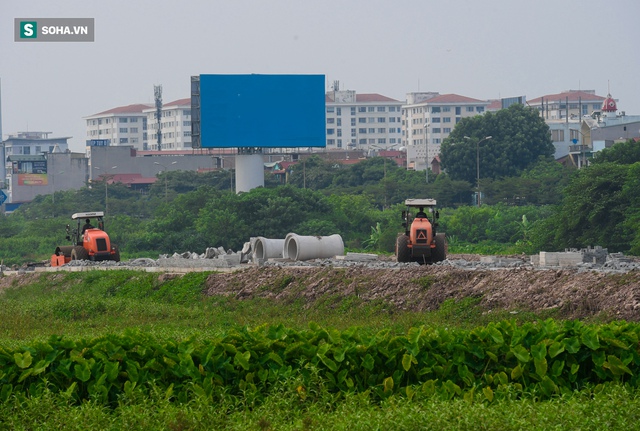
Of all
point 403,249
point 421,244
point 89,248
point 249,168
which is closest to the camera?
point 421,244

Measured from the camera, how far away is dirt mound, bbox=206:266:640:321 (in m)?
20.8

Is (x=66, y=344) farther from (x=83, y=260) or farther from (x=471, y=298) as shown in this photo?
(x=83, y=260)

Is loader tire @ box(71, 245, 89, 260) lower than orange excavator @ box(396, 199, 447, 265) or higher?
lower

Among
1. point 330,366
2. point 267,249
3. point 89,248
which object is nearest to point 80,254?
point 89,248

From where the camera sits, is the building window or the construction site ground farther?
the building window

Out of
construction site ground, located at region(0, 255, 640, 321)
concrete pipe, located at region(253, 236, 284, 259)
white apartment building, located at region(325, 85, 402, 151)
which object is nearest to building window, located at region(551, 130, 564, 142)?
white apartment building, located at region(325, 85, 402, 151)

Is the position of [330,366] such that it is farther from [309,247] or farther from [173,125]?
[173,125]

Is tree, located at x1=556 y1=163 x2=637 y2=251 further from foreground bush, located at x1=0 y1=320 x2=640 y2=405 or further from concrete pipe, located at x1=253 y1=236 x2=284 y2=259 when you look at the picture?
foreground bush, located at x1=0 y1=320 x2=640 y2=405

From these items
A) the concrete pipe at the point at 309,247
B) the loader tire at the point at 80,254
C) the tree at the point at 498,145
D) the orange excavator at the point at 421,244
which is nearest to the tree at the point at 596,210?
the concrete pipe at the point at 309,247

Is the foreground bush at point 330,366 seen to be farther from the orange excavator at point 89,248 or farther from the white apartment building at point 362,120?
the white apartment building at point 362,120

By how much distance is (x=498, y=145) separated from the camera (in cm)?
9812

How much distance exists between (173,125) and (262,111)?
108 meters

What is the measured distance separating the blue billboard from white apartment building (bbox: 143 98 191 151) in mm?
103051

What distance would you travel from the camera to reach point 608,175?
5019cm
